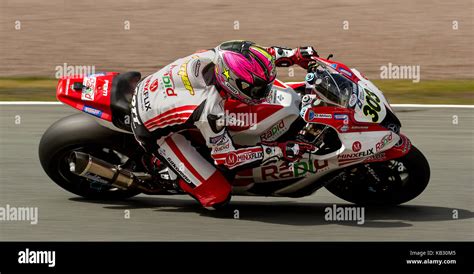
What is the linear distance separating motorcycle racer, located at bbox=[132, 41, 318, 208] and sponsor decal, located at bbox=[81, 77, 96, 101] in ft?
1.26

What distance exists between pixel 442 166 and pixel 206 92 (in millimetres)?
3031

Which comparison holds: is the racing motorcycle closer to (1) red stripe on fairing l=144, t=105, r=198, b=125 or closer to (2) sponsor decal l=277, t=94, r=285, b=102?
(2) sponsor decal l=277, t=94, r=285, b=102

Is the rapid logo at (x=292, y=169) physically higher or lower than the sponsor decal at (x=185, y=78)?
lower

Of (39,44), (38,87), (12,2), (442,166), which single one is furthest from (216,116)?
(12,2)

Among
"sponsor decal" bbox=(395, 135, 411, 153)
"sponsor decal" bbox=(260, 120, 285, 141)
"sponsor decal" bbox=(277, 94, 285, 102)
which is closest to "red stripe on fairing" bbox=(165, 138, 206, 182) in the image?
"sponsor decal" bbox=(260, 120, 285, 141)

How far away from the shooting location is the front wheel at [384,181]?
7.42m

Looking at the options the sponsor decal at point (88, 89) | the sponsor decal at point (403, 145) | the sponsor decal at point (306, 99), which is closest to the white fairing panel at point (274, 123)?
the sponsor decal at point (306, 99)

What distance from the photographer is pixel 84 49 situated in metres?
15.7

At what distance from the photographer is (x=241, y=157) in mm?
7148

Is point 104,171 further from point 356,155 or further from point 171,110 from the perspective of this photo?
point 356,155

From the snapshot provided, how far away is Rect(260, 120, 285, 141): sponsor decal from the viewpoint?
7340 millimetres

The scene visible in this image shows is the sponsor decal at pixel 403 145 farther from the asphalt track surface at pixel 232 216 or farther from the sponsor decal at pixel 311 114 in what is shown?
the sponsor decal at pixel 311 114

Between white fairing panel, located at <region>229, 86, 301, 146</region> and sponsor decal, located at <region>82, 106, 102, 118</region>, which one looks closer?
white fairing panel, located at <region>229, 86, 301, 146</region>

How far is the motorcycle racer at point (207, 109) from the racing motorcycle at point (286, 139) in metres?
0.13
